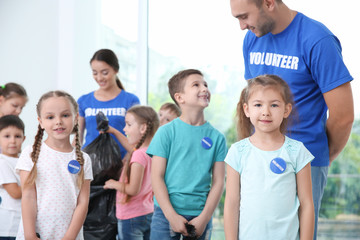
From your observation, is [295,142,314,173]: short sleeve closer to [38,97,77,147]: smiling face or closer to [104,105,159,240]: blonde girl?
[38,97,77,147]: smiling face

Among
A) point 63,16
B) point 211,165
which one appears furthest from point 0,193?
point 63,16

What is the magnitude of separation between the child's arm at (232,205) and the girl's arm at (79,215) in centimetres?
80

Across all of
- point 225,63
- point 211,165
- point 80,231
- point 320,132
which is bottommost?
point 80,231

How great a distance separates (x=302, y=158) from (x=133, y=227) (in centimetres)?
136

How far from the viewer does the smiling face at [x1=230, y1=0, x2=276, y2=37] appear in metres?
1.94

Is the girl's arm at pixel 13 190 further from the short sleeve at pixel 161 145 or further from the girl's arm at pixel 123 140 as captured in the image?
the short sleeve at pixel 161 145

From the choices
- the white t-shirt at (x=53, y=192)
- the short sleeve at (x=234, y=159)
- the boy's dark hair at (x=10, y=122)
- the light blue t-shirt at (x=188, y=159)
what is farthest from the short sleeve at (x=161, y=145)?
the boy's dark hair at (x=10, y=122)

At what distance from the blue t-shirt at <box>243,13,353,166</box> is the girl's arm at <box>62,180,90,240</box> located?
106 centimetres

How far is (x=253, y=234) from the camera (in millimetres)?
1710

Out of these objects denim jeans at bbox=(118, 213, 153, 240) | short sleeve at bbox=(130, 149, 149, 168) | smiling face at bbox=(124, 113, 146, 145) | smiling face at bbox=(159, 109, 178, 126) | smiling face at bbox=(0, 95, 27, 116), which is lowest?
denim jeans at bbox=(118, 213, 153, 240)

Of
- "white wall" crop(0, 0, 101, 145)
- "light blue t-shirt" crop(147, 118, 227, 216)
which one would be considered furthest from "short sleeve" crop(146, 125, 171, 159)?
"white wall" crop(0, 0, 101, 145)

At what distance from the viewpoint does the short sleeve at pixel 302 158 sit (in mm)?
1739

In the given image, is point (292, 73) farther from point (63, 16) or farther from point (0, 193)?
point (63, 16)

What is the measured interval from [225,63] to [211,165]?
7.65 feet
